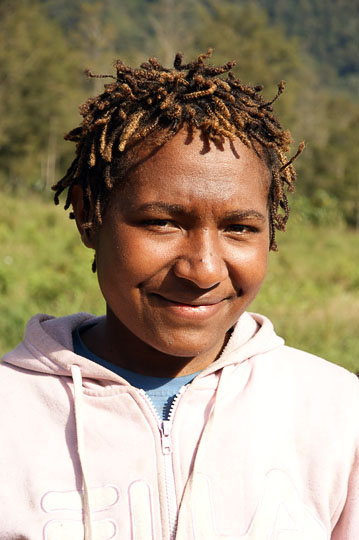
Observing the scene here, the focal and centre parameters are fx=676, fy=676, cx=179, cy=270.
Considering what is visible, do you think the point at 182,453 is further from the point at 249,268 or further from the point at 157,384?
the point at 249,268

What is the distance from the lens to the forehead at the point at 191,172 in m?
1.59

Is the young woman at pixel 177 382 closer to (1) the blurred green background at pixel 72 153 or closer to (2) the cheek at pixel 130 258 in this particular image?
(2) the cheek at pixel 130 258

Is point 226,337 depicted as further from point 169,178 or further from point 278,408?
point 169,178

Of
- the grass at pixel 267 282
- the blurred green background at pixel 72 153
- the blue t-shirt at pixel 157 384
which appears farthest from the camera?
the blurred green background at pixel 72 153

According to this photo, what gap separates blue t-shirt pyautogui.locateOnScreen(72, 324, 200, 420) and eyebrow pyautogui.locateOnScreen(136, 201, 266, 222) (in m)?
0.49

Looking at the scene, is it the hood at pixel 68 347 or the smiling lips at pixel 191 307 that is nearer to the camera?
the smiling lips at pixel 191 307

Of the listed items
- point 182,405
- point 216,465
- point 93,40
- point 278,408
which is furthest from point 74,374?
point 93,40

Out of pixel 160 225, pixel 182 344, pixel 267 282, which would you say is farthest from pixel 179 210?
pixel 267 282

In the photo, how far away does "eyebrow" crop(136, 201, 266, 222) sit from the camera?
1.60m

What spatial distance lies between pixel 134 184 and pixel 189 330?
Result: 15.1 inches

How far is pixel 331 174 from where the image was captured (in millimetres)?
21328

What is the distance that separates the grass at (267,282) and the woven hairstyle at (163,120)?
2.33 feet

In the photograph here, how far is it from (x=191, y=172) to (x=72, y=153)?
2230 centimetres

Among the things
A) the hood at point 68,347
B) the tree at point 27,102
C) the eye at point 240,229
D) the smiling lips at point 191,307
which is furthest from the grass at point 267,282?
the tree at point 27,102
